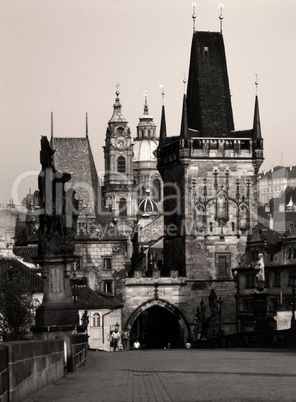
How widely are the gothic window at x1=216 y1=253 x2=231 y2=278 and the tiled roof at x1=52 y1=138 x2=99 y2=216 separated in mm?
24936

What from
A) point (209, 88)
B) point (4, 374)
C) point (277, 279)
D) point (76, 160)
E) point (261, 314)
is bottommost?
point (4, 374)

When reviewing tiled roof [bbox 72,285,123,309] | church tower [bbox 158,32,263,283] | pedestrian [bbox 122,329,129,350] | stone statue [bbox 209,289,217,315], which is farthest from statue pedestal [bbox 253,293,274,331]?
church tower [bbox 158,32,263,283]

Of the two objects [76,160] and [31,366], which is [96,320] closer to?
[76,160]

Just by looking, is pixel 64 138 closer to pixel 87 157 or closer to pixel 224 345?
pixel 87 157

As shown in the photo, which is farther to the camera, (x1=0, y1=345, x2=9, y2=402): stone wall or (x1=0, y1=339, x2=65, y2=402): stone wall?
(x1=0, y1=339, x2=65, y2=402): stone wall

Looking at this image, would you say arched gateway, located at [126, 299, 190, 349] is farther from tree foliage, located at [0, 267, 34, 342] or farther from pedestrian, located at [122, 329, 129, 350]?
tree foliage, located at [0, 267, 34, 342]

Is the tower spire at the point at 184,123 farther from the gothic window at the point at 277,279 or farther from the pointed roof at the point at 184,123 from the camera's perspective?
the gothic window at the point at 277,279

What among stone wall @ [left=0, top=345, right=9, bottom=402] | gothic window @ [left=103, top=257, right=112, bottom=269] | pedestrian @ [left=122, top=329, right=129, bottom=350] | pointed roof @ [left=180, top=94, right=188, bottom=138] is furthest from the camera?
gothic window @ [left=103, top=257, right=112, bottom=269]

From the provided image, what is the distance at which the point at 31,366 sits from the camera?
18.6m

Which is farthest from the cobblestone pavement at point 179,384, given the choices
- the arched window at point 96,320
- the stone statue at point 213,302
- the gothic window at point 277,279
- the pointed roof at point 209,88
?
the pointed roof at point 209,88

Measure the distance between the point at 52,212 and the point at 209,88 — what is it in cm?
7593

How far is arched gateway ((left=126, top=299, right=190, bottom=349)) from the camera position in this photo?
4058 inches

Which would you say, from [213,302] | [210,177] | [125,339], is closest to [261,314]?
[125,339]

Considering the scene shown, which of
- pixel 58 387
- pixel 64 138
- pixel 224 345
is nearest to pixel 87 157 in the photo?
pixel 64 138
